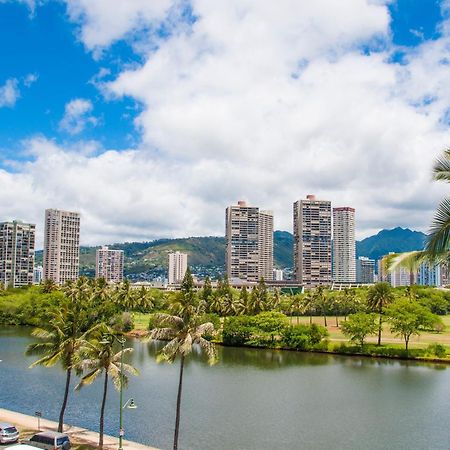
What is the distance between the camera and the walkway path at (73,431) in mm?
32556

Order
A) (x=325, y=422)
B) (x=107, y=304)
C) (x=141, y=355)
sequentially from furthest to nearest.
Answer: (x=107, y=304), (x=141, y=355), (x=325, y=422)

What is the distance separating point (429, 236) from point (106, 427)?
32.4 meters

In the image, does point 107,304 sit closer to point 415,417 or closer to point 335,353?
point 335,353

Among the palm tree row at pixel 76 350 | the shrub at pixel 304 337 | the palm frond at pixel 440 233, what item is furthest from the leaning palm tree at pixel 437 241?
the shrub at pixel 304 337

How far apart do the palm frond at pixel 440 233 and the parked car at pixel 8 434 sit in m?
27.9

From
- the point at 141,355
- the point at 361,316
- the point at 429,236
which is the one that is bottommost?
the point at 141,355

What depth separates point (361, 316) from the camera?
81.8 meters

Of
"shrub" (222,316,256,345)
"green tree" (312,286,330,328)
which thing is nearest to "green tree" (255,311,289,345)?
"shrub" (222,316,256,345)

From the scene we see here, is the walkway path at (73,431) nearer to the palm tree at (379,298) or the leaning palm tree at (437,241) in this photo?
the leaning palm tree at (437,241)

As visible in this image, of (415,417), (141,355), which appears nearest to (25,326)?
(141,355)

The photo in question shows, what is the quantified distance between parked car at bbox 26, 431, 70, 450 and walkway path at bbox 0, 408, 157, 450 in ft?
8.72

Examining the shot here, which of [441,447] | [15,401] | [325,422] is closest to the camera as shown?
[441,447]

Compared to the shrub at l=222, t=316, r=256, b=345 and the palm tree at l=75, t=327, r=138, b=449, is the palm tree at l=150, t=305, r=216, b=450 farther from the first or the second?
the shrub at l=222, t=316, r=256, b=345

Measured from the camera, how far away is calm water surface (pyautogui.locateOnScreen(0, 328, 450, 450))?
3797 cm
